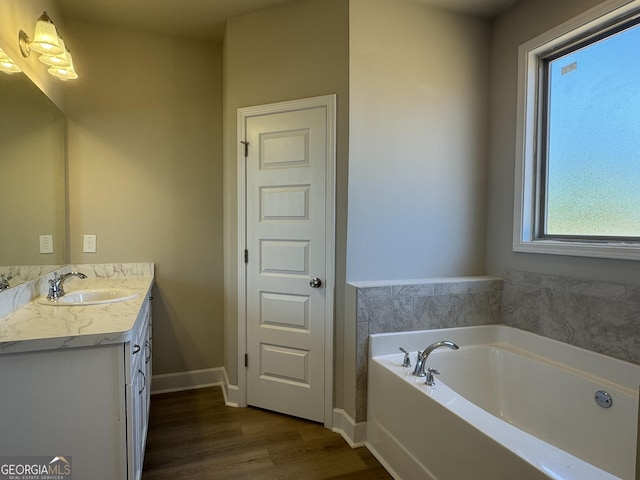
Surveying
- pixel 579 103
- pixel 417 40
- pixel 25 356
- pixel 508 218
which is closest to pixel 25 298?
pixel 25 356

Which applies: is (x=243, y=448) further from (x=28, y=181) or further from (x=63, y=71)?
(x=63, y=71)

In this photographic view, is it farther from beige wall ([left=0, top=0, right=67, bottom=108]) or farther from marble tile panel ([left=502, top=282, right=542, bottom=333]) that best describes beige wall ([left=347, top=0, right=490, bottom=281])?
beige wall ([left=0, top=0, right=67, bottom=108])

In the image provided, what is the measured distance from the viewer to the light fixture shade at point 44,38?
5.91 feet

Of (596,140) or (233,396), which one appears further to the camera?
(233,396)

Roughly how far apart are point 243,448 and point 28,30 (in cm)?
258

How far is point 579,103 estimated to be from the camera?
6.68 ft

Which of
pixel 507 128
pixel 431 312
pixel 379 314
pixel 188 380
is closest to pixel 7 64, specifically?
pixel 379 314

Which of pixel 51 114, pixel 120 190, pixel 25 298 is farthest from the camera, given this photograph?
pixel 120 190

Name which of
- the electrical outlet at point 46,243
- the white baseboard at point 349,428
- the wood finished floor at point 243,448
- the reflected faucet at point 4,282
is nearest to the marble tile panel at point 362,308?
the white baseboard at point 349,428

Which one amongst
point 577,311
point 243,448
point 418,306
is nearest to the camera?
point 577,311

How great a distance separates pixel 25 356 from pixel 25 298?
0.65 meters

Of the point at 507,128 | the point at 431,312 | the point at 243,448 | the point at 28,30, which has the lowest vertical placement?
the point at 243,448

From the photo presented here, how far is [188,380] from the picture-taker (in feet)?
9.23

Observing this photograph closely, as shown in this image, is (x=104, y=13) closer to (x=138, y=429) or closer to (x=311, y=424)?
(x=138, y=429)
